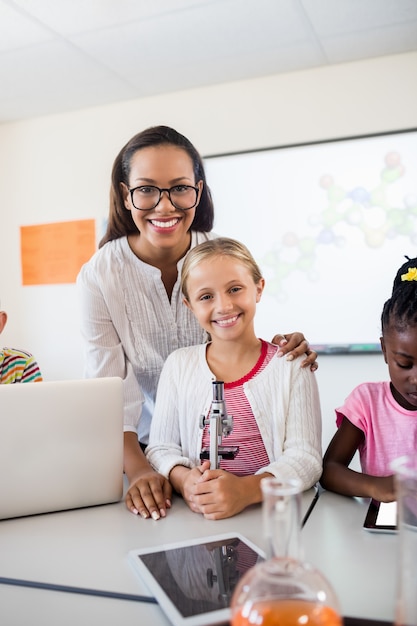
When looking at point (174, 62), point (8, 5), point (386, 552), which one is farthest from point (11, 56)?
point (386, 552)

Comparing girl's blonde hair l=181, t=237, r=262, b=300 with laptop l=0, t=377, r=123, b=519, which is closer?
laptop l=0, t=377, r=123, b=519

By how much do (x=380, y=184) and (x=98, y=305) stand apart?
6.92 ft

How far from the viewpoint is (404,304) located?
4.38ft

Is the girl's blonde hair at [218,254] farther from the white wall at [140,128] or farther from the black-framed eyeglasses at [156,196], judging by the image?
the white wall at [140,128]

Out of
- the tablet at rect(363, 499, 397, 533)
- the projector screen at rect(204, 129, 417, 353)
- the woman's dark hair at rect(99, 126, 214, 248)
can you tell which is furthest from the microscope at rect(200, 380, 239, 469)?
the projector screen at rect(204, 129, 417, 353)

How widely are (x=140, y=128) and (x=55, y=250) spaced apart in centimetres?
96

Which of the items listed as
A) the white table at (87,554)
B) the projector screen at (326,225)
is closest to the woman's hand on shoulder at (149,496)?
the white table at (87,554)

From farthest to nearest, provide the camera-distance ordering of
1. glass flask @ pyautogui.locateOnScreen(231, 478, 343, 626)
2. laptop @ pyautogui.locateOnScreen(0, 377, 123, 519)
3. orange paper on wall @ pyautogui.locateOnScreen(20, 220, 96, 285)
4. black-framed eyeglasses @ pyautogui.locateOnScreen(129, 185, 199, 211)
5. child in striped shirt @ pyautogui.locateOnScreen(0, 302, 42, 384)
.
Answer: orange paper on wall @ pyautogui.locateOnScreen(20, 220, 96, 285), child in striped shirt @ pyautogui.locateOnScreen(0, 302, 42, 384), black-framed eyeglasses @ pyautogui.locateOnScreen(129, 185, 199, 211), laptop @ pyautogui.locateOnScreen(0, 377, 123, 519), glass flask @ pyautogui.locateOnScreen(231, 478, 343, 626)

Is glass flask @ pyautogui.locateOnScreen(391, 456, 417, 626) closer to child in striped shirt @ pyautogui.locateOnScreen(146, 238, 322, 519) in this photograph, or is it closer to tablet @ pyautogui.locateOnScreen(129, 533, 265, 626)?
tablet @ pyautogui.locateOnScreen(129, 533, 265, 626)

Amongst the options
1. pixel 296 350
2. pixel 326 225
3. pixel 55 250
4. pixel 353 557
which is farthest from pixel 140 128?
pixel 353 557

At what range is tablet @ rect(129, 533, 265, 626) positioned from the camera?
75 cm

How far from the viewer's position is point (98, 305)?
5.49 ft

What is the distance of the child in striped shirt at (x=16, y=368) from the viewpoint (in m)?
1.79

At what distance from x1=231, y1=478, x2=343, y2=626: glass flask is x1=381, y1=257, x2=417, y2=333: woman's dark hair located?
84cm
